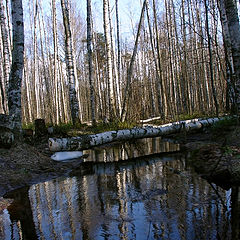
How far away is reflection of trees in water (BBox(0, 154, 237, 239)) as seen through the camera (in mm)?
2332

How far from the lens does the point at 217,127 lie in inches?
264

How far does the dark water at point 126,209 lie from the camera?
2338 millimetres

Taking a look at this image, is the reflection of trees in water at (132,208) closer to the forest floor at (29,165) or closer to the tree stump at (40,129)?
the forest floor at (29,165)

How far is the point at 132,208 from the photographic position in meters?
2.88

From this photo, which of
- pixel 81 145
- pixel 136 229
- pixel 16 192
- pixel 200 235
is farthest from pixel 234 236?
pixel 81 145

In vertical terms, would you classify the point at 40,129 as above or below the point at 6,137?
A: above

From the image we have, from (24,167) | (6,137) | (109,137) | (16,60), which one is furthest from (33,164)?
(16,60)

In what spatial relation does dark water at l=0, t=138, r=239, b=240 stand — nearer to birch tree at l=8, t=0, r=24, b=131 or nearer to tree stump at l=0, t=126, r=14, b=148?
tree stump at l=0, t=126, r=14, b=148

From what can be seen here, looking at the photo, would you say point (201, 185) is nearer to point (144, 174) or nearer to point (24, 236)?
point (144, 174)

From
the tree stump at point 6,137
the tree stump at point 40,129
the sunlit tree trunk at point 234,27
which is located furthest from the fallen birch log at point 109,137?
the sunlit tree trunk at point 234,27

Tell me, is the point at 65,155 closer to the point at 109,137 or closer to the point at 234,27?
the point at 109,137

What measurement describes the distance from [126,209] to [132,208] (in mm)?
73

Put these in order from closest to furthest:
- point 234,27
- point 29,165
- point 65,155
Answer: point 29,165, point 234,27, point 65,155

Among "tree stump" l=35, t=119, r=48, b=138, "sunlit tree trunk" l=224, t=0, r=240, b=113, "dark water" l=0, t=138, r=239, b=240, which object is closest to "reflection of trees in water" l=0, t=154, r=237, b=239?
"dark water" l=0, t=138, r=239, b=240
